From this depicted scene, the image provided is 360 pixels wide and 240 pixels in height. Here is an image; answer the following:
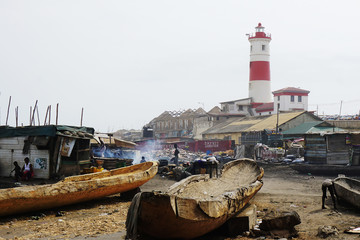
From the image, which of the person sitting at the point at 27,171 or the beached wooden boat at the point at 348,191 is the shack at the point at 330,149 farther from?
the person sitting at the point at 27,171

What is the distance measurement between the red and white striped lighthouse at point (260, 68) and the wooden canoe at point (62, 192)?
3759 centimetres

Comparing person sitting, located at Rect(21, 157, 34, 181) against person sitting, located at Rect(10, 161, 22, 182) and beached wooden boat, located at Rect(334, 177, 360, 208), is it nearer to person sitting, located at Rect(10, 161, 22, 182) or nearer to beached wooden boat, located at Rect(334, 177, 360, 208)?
person sitting, located at Rect(10, 161, 22, 182)

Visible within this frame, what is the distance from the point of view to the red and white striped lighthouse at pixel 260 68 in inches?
1903

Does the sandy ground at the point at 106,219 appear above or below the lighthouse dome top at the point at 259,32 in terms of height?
below

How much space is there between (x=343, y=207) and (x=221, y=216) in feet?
15.9

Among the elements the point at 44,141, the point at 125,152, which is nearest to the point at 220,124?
the point at 125,152

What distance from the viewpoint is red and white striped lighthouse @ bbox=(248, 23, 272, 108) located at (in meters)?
48.3

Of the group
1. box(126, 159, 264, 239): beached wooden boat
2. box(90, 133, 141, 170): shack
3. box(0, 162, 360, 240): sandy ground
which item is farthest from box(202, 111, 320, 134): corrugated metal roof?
box(126, 159, 264, 239): beached wooden boat

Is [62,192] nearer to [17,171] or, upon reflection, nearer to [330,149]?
[17,171]

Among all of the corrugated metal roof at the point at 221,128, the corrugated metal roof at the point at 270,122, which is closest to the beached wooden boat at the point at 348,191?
the corrugated metal roof at the point at 270,122

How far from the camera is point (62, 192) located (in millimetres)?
9844

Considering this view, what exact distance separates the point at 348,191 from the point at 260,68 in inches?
1551

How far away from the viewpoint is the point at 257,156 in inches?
1030

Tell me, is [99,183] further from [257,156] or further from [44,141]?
[257,156]
